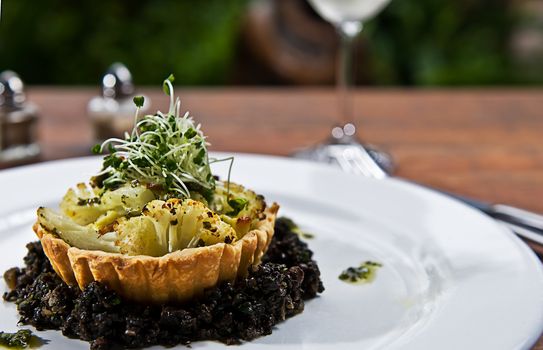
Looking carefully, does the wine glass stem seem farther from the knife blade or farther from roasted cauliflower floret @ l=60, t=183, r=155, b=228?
roasted cauliflower floret @ l=60, t=183, r=155, b=228

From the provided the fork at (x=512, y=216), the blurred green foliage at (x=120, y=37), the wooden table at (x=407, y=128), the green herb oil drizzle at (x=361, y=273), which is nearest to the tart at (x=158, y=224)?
the green herb oil drizzle at (x=361, y=273)

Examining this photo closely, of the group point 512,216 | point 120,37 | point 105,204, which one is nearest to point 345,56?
point 512,216

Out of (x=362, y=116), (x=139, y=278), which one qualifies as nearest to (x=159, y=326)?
(x=139, y=278)

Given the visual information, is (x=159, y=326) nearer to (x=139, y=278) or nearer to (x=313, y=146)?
(x=139, y=278)

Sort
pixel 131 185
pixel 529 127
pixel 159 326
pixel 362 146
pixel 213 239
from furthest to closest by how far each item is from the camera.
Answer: pixel 529 127 → pixel 362 146 → pixel 131 185 → pixel 213 239 → pixel 159 326

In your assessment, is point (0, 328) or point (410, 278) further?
point (410, 278)

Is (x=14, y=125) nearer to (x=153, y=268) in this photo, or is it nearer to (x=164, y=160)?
(x=164, y=160)
